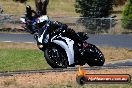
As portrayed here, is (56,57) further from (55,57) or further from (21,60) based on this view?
(21,60)

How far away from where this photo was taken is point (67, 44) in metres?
14.0

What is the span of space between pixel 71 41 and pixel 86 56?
700 millimetres

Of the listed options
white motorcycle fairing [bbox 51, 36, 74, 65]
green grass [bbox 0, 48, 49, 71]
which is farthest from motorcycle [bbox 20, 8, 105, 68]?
green grass [bbox 0, 48, 49, 71]

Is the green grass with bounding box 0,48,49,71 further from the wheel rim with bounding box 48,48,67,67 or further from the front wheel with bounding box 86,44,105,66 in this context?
the front wheel with bounding box 86,44,105,66

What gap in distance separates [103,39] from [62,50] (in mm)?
17367

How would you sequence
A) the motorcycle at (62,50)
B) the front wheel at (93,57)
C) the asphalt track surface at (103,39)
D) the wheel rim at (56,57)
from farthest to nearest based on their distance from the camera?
the asphalt track surface at (103,39)
the front wheel at (93,57)
the wheel rim at (56,57)
the motorcycle at (62,50)

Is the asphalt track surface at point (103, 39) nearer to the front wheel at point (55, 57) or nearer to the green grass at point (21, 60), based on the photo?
the green grass at point (21, 60)

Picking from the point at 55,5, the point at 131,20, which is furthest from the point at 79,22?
the point at 55,5

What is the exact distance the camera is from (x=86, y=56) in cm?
1444

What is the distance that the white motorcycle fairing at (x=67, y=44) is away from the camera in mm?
13924

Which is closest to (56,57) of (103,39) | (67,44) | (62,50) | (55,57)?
(55,57)

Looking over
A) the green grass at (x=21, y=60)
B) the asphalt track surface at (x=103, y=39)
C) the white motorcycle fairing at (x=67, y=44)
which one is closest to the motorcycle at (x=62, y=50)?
the white motorcycle fairing at (x=67, y=44)

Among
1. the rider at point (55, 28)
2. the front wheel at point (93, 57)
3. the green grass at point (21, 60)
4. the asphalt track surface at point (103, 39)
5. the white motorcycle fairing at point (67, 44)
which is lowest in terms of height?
the asphalt track surface at point (103, 39)

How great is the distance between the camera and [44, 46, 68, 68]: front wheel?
13.9 meters
